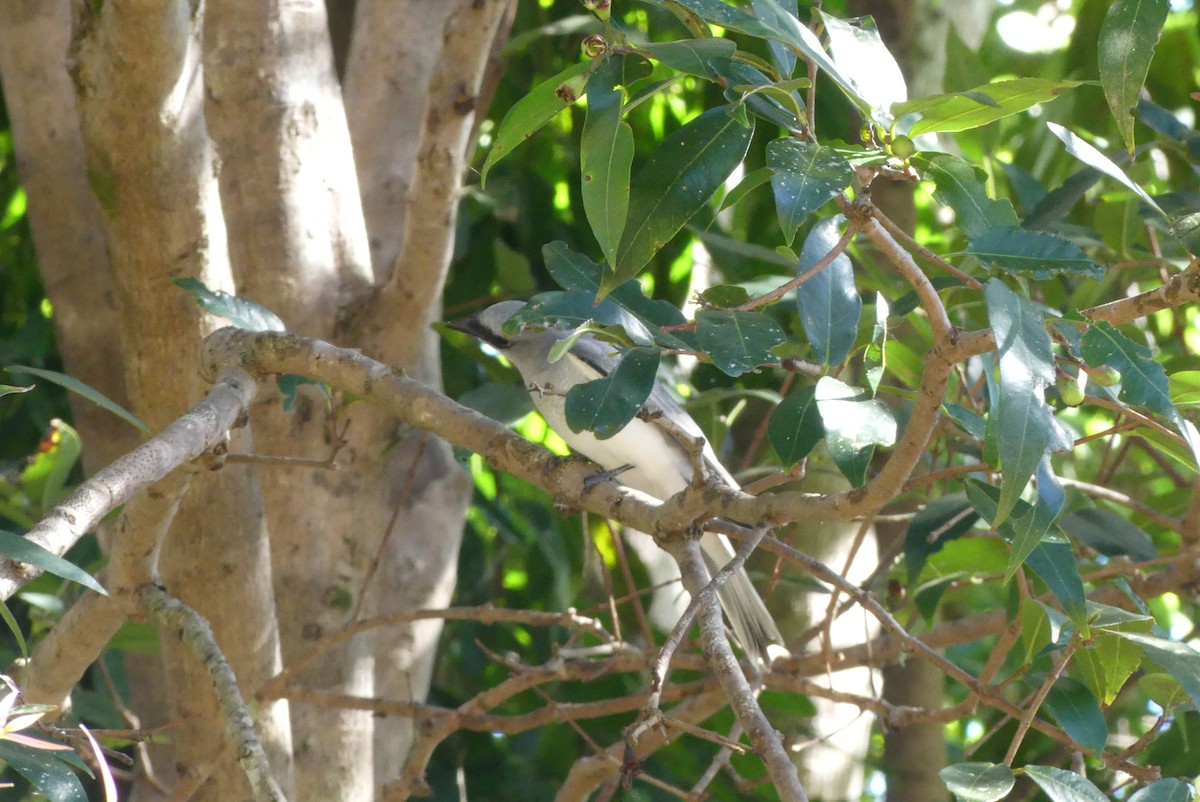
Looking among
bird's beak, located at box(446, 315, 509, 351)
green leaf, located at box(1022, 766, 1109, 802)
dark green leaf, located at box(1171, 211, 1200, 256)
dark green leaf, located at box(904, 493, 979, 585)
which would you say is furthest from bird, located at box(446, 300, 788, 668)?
dark green leaf, located at box(1171, 211, 1200, 256)

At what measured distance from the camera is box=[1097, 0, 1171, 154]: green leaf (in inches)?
47.4

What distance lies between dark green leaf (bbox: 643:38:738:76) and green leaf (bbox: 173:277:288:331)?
891mm

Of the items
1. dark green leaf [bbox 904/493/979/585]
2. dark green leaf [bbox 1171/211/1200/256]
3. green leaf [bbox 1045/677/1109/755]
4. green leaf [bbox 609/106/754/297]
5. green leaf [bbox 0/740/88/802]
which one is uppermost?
green leaf [bbox 609/106/754/297]

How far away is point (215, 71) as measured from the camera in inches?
99.3

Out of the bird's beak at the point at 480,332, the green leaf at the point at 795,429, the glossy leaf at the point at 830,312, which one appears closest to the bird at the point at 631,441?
the bird's beak at the point at 480,332

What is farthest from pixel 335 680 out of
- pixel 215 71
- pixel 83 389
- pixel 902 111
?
pixel 902 111

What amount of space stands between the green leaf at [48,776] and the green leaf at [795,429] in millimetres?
908

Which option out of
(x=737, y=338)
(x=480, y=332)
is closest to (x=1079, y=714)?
(x=737, y=338)

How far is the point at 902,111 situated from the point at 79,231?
2186mm

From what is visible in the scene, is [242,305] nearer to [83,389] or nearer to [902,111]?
[83,389]

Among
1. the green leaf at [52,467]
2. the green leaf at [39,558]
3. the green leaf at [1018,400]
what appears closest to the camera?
the green leaf at [1018,400]

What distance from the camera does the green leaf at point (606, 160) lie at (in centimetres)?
119

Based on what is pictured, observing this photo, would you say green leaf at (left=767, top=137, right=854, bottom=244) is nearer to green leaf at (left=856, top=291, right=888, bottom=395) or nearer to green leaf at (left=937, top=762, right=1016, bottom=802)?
green leaf at (left=856, top=291, right=888, bottom=395)

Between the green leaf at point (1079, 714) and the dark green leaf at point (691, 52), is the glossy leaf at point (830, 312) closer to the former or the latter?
the dark green leaf at point (691, 52)
